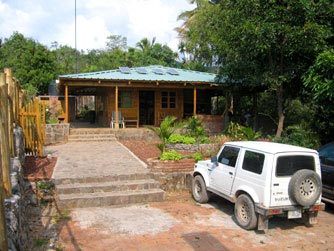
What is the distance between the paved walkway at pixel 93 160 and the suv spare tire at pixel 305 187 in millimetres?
4670

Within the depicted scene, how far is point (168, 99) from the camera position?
20.7 m

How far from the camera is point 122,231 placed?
6562 millimetres

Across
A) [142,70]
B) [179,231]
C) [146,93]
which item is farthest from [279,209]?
[146,93]

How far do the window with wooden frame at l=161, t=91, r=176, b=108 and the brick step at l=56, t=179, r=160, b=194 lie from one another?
1168 cm

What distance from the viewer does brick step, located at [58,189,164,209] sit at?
316 inches

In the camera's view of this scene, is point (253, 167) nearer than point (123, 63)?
Yes

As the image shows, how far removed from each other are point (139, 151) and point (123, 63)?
25020 mm

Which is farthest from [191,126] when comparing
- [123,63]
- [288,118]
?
[123,63]

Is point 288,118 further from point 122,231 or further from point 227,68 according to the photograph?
point 122,231

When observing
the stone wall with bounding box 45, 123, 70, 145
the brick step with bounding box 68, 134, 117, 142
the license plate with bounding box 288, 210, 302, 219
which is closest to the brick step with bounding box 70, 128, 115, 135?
the brick step with bounding box 68, 134, 117, 142

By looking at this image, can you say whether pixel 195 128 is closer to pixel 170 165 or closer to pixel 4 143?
pixel 170 165

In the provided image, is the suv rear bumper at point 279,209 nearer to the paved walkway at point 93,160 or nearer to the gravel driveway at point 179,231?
the gravel driveway at point 179,231

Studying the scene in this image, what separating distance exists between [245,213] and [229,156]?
52.2 inches

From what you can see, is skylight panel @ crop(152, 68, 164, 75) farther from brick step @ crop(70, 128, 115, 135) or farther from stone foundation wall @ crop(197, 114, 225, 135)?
brick step @ crop(70, 128, 115, 135)
